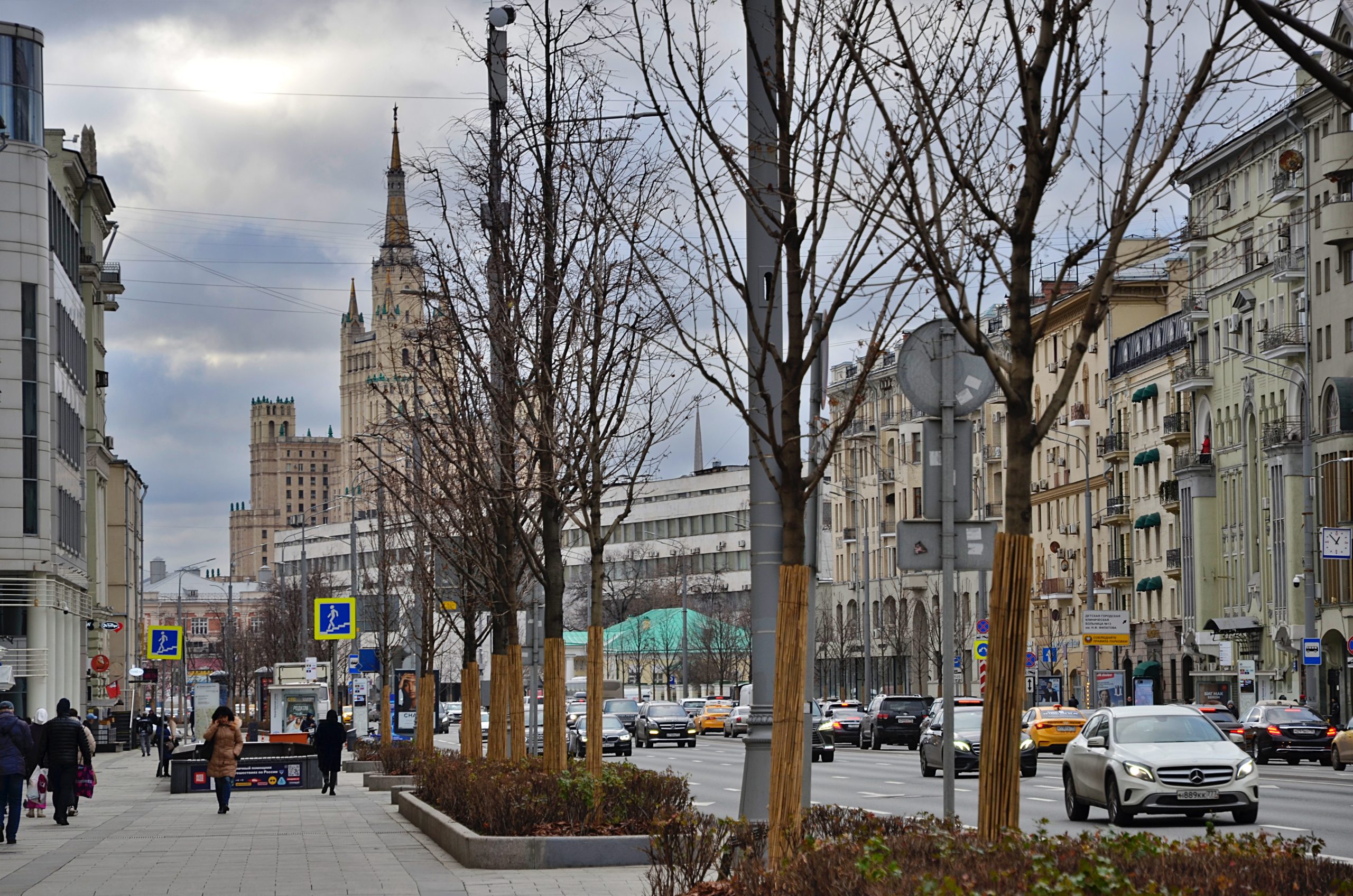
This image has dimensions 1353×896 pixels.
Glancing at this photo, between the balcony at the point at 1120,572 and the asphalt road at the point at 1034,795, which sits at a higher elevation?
the balcony at the point at 1120,572

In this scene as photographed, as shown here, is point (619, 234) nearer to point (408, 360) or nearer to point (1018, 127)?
point (408, 360)

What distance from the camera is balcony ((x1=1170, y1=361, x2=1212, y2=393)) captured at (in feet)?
278

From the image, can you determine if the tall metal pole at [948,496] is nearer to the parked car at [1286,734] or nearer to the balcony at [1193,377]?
the parked car at [1286,734]

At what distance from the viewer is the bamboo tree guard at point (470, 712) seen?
29.8 metres

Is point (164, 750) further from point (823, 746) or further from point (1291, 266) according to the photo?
point (1291, 266)

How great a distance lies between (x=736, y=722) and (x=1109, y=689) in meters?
14.4

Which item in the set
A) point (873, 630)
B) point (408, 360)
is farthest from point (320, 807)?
point (873, 630)

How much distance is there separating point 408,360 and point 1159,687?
68.5 meters

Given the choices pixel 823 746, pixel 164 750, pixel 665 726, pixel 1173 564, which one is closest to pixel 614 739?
pixel 823 746

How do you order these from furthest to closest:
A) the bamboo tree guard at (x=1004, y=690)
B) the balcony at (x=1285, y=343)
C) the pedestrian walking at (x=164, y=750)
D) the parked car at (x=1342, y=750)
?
the balcony at (x=1285, y=343) < the pedestrian walking at (x=164, y=750) < the parked car at (x=1342, y=750) < the bamboo tree guard at (x=1004, y=690)

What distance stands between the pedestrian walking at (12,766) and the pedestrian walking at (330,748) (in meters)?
12.6

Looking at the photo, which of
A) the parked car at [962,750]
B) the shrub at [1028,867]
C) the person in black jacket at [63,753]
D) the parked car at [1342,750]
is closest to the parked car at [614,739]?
the parked car at [962,750]

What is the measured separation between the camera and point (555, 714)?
20.5 meters

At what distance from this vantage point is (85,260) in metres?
93.6
